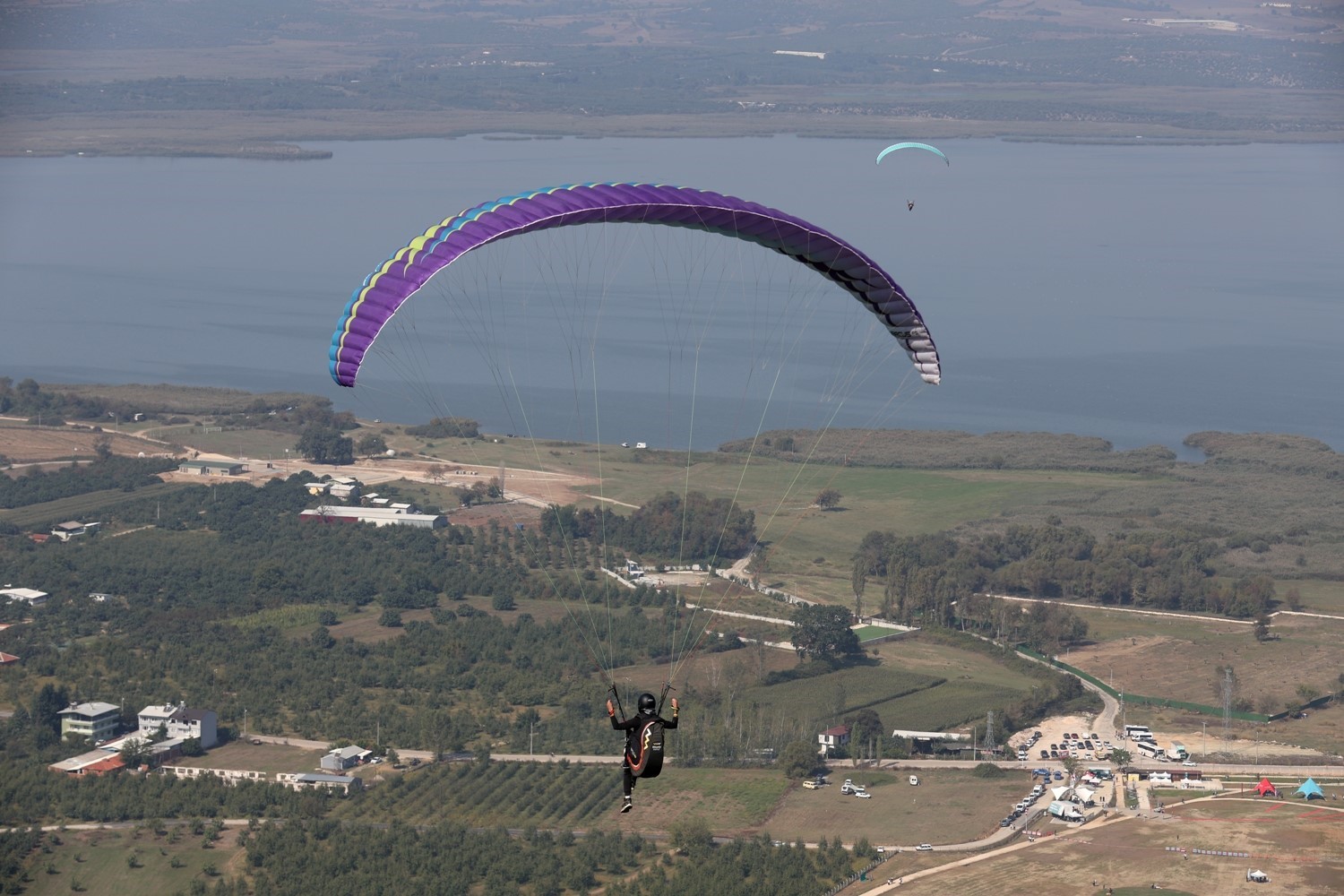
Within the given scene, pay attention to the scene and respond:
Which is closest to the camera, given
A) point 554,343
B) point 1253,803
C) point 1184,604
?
point 1253,803

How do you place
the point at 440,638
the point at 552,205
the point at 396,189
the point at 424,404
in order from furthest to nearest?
the point at 396,189
the point at 424,404
the point at 440,638
the point at 552,205

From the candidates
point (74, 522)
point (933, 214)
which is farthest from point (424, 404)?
point (933, 214)

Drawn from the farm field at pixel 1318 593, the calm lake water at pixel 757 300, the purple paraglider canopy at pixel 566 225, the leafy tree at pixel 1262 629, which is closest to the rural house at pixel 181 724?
the calm lake water at pixel 757 300

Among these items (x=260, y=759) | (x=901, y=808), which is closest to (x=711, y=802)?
(x=901, y=808)

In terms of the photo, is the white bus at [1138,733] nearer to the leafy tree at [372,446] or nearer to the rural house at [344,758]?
the rural house at [344,758]

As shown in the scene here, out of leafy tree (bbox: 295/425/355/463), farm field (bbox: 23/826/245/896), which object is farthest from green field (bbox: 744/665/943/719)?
leafy tree (bbox: 295/425/355/463)

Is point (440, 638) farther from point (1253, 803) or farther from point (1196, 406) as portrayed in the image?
point (1196, 406)
